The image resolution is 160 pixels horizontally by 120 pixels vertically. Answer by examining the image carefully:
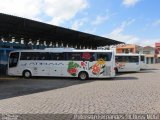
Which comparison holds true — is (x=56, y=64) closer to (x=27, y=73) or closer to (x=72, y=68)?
(x=72, y=68)

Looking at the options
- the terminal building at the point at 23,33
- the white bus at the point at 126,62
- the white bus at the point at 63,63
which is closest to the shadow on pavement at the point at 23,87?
the white bus at the point at 63,63

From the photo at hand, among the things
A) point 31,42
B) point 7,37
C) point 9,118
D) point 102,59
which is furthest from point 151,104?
point 31,42

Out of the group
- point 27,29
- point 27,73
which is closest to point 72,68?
point 27,73

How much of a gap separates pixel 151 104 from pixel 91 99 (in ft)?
7.98

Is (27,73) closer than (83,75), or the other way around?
(83,75)

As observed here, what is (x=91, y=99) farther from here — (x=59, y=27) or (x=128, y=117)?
(x=59, y=27)

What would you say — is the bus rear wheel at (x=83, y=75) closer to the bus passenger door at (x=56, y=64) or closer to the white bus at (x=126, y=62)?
the bus passenger door at (x=56, y=64)

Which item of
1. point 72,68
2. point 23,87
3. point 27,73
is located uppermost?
point 72,68

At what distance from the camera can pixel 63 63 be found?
81.8 ft

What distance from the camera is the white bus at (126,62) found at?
111 feet

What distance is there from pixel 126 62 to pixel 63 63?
11.1 metres

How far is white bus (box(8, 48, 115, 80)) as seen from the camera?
953 inches

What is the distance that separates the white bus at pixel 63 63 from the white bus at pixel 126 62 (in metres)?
9.66

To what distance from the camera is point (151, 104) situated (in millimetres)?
10922
